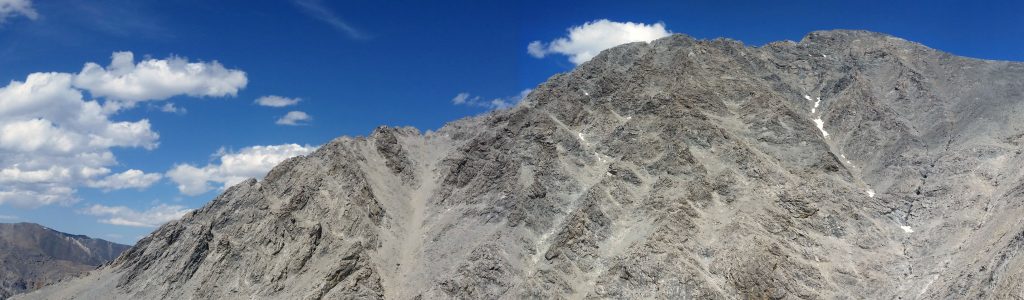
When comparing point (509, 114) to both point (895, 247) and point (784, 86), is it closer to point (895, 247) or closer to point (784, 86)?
point (784, 86)

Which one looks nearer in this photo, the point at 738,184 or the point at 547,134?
the point at 738,184

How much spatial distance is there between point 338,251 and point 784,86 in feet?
254

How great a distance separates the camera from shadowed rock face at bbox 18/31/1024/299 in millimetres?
77750

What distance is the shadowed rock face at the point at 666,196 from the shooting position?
77.8m

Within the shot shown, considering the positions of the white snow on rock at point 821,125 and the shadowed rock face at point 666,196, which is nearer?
the shadowed rock face at point 666,196

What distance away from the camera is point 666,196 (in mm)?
91562

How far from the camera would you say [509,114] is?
402ft

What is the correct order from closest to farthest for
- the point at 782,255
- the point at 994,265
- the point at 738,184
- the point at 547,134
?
the point at 994,265, the point at 782,255, the point at 738,184, the point at 547,134

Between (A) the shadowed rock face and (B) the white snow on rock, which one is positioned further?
(B) the white snow on rock

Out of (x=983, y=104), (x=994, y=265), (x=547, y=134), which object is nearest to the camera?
(x=994, y=265)

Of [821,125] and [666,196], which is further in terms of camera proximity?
[821,125]

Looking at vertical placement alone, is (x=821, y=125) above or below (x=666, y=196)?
above

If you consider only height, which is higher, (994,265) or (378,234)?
(378,234)

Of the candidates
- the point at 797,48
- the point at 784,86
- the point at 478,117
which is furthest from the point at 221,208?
the point at 797,48
